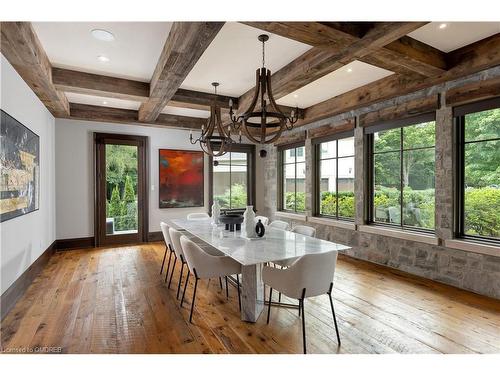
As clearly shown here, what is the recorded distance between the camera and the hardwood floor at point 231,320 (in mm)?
2201

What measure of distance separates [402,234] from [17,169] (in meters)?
4.88

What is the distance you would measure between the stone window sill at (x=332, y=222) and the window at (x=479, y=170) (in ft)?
5.29

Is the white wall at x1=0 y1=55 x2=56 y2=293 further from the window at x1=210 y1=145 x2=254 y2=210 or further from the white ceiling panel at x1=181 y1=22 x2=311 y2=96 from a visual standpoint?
the window at x1=210 y1=145 x2=254 y2=210

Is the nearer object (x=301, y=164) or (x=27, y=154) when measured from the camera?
(x=27, y=154)

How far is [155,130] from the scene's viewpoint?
6078 millimetres

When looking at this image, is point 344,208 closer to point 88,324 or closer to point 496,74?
point 496,74

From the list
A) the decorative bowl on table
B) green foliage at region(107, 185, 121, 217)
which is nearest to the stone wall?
the decorative bowl on table

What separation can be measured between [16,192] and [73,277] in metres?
1.49

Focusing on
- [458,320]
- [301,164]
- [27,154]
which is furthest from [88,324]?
[301,164]

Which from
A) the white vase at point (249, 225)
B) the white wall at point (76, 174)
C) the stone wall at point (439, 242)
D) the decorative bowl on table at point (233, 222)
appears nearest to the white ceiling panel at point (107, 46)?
the white vase at point (249, 225)

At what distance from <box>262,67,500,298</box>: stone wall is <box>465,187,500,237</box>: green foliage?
19 cm

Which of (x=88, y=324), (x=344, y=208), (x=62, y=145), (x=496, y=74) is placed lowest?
(x=88, y=324)

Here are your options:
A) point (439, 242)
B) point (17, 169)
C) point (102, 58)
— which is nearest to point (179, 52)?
point (102, 58)

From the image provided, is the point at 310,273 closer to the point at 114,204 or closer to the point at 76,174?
the point at 114,204
